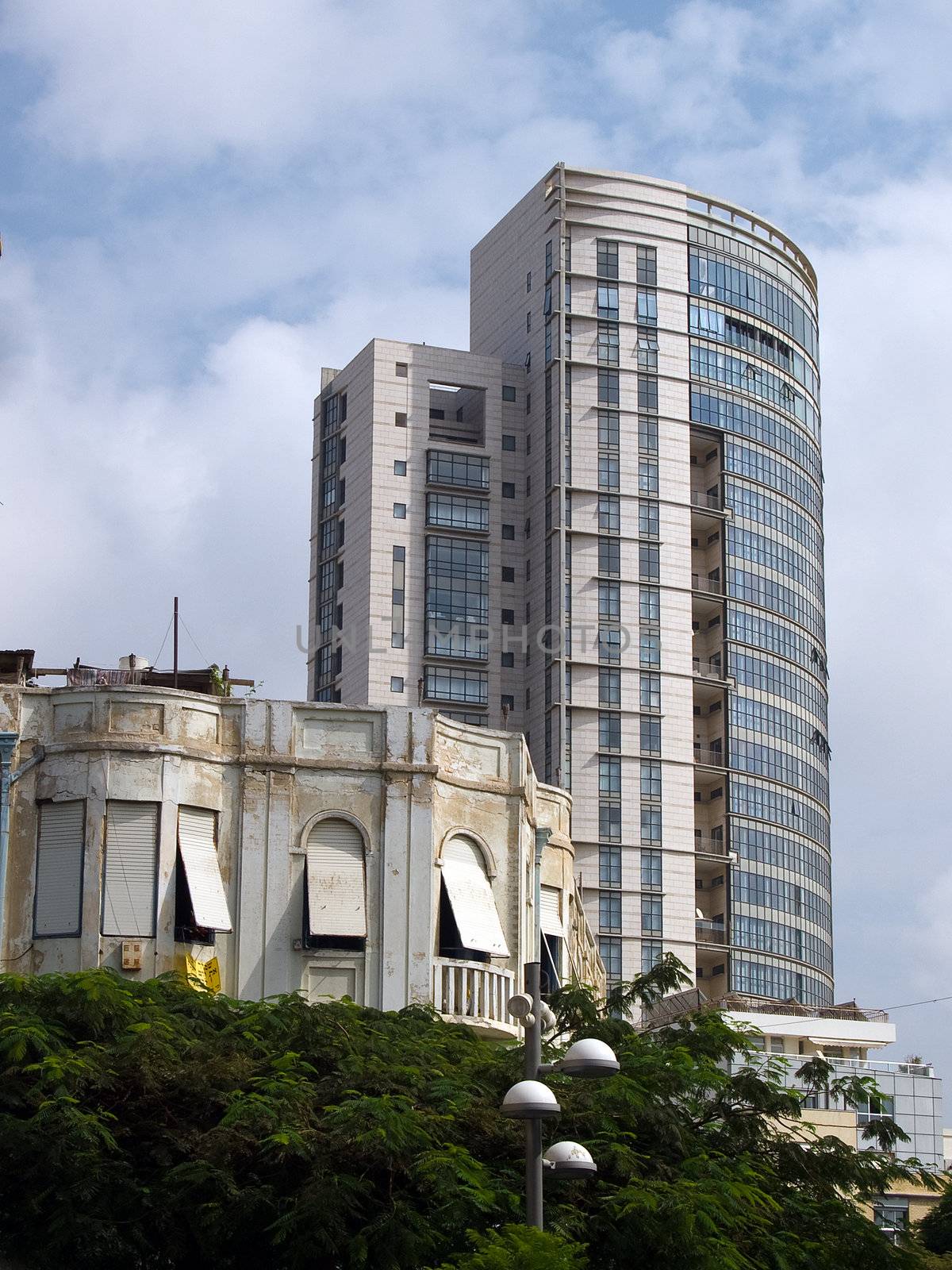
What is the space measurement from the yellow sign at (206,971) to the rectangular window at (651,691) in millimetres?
75540

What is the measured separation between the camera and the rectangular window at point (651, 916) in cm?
10644

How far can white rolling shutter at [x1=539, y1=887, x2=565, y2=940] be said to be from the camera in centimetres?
4094

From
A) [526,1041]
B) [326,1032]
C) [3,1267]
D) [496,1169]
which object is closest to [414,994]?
[326,1032]

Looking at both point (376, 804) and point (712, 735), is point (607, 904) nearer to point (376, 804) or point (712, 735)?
point (712, 735)

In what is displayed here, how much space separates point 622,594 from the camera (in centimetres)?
11081

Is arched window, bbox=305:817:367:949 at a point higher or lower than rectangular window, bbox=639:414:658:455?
lower

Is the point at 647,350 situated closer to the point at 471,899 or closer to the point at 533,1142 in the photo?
the point at 471,899

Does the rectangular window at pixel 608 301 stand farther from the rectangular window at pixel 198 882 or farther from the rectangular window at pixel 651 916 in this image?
the rectangular window at pixel 198 882

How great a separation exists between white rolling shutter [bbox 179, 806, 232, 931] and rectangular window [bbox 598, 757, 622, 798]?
237ft

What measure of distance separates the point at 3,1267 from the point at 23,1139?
5.43 ft

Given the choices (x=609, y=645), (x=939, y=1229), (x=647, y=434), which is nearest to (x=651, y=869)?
(x=609, y=645)

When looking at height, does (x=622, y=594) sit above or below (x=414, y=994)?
above

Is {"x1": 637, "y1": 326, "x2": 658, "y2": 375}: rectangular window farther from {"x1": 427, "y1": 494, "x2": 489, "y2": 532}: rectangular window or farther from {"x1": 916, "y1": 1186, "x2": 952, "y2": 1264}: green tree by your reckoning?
{"x1": 916, "y1": 1186, "x2": 952, "y2": 1264}: green tree

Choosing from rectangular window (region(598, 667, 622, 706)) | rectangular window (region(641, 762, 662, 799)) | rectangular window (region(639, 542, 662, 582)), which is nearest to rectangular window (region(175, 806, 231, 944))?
rectangular window (region(598, 667, 622, 706))
